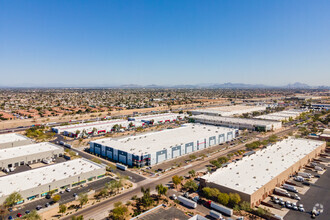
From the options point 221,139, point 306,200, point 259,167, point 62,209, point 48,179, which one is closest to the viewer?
point 62,209

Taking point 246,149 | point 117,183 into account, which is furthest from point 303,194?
point 117,183

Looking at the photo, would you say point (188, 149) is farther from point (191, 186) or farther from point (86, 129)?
point (86, 129)

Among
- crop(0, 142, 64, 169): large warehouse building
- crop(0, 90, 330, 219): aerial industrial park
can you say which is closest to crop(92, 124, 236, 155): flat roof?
crop(0, 90, 330, 219): aerial industrial park

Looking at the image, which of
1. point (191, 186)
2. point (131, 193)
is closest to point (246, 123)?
point (191, 186)

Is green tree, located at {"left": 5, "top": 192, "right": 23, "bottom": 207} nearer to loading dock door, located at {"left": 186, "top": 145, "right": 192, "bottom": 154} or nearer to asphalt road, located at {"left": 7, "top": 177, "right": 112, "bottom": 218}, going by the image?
asphalt road, located at {"left": 7, "top": 177, "right": 112, "bottom": 218}

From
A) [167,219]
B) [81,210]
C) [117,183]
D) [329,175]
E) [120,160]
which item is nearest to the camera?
[167,219]

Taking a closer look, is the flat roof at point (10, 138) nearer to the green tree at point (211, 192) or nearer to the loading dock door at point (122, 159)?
the loading dock door at point (122, 159)

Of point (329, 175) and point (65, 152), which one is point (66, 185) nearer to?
point (65, 152)
